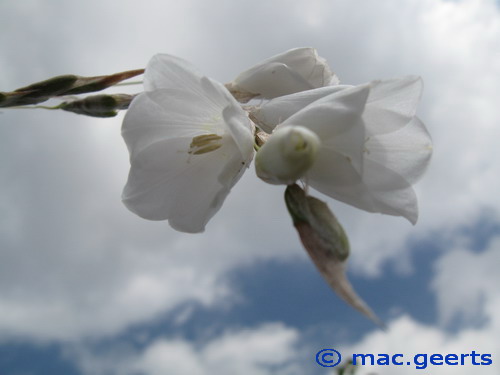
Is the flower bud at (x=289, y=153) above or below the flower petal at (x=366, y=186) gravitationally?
below

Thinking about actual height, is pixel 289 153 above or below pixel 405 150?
below

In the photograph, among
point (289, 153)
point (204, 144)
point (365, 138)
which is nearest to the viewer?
point (289, 153)

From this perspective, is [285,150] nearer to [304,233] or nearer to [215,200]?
[304,233]

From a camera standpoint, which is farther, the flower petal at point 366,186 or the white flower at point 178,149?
the white flower at point 178,149

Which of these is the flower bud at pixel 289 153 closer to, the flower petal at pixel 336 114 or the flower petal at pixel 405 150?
the flower petal at pixel 336 114

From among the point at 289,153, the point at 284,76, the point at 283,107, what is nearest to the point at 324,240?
the point at 289,153

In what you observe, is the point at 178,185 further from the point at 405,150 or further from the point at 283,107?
the point at 405,150

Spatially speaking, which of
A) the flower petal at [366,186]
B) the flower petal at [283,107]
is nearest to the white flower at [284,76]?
the flower petal at [283,107]
